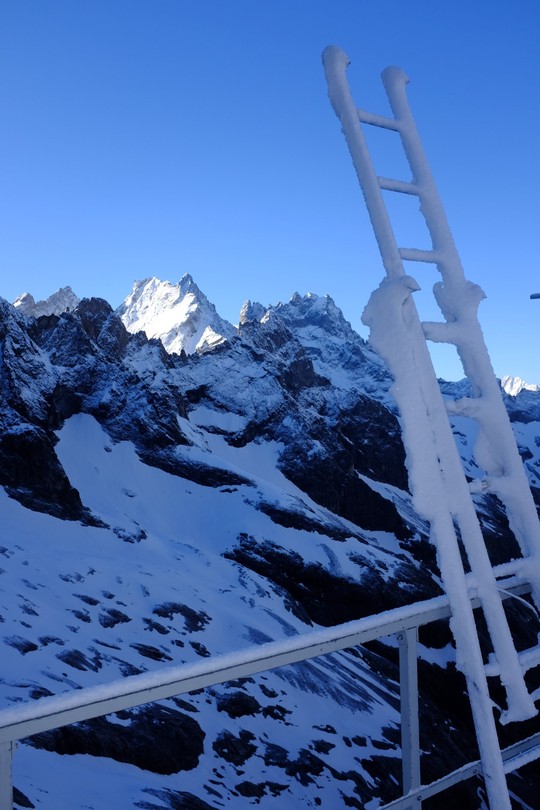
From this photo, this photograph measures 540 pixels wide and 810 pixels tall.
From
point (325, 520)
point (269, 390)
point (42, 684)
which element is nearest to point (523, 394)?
point (269, 390)

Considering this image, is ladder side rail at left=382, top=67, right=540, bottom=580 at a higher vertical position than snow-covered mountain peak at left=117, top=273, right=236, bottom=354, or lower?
lower

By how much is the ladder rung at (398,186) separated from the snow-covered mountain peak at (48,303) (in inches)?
5542

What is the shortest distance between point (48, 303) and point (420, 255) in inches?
6003

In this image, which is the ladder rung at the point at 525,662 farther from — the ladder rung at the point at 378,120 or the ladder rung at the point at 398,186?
the ladder rung at the point at 378,120

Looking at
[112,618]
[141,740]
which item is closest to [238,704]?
[141,740]

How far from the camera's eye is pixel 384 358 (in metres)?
3.09

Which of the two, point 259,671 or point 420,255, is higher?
point 420,255

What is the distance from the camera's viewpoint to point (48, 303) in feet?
474

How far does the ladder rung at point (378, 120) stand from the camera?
10.8 ft

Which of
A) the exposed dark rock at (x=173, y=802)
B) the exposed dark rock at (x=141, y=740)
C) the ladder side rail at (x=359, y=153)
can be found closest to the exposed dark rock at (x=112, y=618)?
the exposed dark rock at (x=141, y=740)

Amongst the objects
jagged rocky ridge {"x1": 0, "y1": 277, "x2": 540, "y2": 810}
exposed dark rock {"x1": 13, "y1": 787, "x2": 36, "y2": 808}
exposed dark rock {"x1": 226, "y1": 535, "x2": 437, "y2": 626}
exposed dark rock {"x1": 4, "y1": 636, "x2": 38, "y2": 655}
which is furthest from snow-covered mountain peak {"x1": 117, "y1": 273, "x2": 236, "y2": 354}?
exposed dark rock {"x1": 13, "y1": 787, "x2": 36, "y2": 808}

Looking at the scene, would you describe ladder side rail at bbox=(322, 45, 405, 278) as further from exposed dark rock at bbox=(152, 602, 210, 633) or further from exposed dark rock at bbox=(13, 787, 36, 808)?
exposed dark rock at bbox=(152, 602, 210, 633)

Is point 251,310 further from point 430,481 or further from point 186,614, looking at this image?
point 430,481

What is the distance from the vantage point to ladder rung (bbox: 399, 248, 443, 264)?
3174mm
